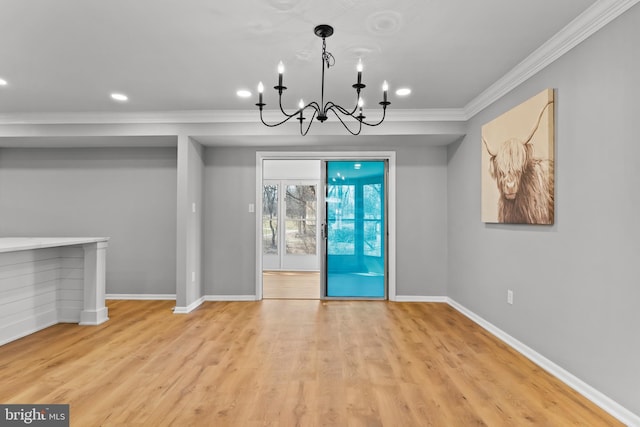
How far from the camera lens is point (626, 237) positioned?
2066 millimetres

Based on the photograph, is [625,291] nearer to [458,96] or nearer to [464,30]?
[464,30]

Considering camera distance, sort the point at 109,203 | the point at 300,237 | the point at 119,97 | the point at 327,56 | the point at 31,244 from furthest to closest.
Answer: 1. the point at 300,237
2. the point at 109,203
3. the point at 119,97
4. the point at 31,244
5. the point at 327,56

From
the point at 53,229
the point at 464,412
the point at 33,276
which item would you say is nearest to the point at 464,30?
the point at 464,412

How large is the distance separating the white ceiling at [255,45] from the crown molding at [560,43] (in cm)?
6

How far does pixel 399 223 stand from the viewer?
510cm

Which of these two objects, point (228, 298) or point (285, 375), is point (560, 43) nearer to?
point (285, 375)

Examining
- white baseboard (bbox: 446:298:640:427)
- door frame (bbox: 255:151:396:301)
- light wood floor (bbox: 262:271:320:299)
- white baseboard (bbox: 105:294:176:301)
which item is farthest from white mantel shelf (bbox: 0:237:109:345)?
white baseboard (bbox: 446:298:640:427)

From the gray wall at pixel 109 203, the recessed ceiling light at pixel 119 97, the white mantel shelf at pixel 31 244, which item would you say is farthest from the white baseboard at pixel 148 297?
the recessed ceiling light at pixel 119 97

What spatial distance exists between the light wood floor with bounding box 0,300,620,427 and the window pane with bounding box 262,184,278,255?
13.0 feet

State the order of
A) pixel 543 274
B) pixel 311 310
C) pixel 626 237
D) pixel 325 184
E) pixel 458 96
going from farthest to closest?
pixel 325 184 → pixel 311 310 → pixel 458 96 → pixel 543 274 → pixel 626 237

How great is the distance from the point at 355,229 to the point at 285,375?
9.45 feet

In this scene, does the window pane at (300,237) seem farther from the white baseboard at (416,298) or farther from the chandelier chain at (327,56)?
the chandelier chain at (327,56)

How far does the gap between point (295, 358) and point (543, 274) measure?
2.11 meters

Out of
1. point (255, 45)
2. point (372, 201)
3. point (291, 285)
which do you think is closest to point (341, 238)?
point (372, 201)
